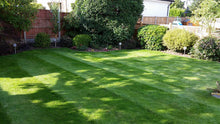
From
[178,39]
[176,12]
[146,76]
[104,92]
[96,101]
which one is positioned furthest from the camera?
[176,12]

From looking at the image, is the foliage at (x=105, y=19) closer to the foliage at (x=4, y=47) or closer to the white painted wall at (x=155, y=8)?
the foliage at (x=4, y=47)

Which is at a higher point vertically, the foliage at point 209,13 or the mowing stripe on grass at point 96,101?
the foliage at point 209,13

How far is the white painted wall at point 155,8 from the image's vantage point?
24559 mm

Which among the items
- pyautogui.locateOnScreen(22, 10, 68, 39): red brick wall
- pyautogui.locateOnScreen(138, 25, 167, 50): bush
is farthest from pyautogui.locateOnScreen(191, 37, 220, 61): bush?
pyautogui.locateOnScreen(22, 10, 68, 39): red brick wall

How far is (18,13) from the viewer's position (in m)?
10.4

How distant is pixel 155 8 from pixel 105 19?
15.0 metres

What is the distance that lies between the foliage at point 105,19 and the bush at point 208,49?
4.76 m

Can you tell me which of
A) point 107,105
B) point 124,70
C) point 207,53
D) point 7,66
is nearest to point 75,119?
point 107,105

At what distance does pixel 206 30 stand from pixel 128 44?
512 cm

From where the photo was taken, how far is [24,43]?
37.8 feet

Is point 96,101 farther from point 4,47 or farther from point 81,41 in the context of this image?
point 81,41

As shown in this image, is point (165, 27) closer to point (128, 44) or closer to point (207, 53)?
point (128, 44)

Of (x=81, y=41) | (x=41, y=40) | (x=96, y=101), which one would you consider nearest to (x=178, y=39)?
(x=81, y=41)

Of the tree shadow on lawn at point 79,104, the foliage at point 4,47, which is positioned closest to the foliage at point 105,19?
the foliage at point 4,47
